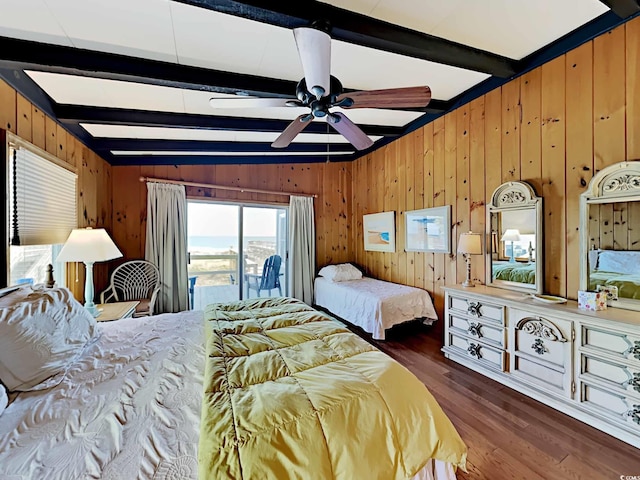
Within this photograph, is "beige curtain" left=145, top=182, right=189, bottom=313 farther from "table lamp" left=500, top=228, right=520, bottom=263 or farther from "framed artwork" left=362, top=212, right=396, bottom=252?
"table lamp" left=500, top=228, right=520, bottom=263

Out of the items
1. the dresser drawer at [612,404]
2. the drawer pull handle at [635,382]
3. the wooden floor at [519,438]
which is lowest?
the wooden floor at [519,438]

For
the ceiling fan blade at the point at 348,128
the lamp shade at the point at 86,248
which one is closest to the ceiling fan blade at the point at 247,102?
the ceiling fan blade at the point at 348,128

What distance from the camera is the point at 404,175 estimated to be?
13.3ft

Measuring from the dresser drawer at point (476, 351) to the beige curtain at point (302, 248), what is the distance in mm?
2501

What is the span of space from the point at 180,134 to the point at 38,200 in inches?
64.1

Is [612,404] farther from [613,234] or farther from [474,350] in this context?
[613,234]

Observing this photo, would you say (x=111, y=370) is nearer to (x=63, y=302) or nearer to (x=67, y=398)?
(x=67, y=398)

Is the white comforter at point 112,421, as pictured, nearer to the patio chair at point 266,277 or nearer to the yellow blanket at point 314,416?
the yellow blanket at point 314,416

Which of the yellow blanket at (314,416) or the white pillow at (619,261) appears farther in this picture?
the white pillow at (619,261)

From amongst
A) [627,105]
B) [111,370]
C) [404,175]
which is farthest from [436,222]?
[111,370]

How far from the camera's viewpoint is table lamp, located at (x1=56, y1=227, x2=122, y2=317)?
2287 millimetres

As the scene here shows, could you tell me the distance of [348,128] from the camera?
232 centimetres

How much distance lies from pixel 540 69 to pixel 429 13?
1415 mm

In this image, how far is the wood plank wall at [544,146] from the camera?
6.57 feet
